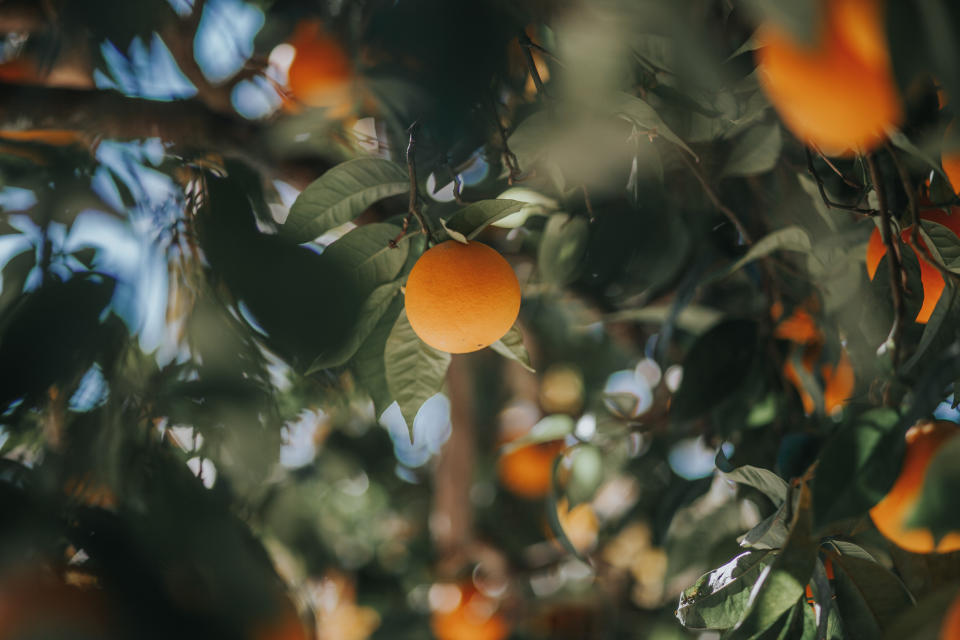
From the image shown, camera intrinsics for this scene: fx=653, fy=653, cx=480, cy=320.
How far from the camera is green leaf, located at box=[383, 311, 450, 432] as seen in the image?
0.68 meters

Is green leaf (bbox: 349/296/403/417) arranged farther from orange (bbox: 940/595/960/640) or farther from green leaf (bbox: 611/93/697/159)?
orange (bbox: 940/595/960/640)

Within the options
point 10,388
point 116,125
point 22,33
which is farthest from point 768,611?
point 22,33

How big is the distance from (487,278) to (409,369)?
0.47ft

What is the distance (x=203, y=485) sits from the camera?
384mm

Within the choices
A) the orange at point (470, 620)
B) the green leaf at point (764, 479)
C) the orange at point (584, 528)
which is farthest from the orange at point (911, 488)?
the orange at point (470, 620)

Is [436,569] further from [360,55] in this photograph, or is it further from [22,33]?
[360,55]

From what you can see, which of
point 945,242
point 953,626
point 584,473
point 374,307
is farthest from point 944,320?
point 584,473

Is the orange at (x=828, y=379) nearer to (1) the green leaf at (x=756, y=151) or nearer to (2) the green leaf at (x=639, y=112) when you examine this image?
(1) the green leaf at (x=756, y=151)

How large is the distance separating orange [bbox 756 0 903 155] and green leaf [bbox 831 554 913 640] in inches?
18.1

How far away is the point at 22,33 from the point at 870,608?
4.39ft

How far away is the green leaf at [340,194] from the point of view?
0.64 metres

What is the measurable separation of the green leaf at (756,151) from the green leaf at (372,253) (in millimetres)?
463

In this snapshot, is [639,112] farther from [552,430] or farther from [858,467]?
[552,430]

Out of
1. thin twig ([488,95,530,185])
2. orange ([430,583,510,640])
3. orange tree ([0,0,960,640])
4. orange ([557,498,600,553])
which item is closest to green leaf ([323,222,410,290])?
orange tree ([0,0,960,640])
